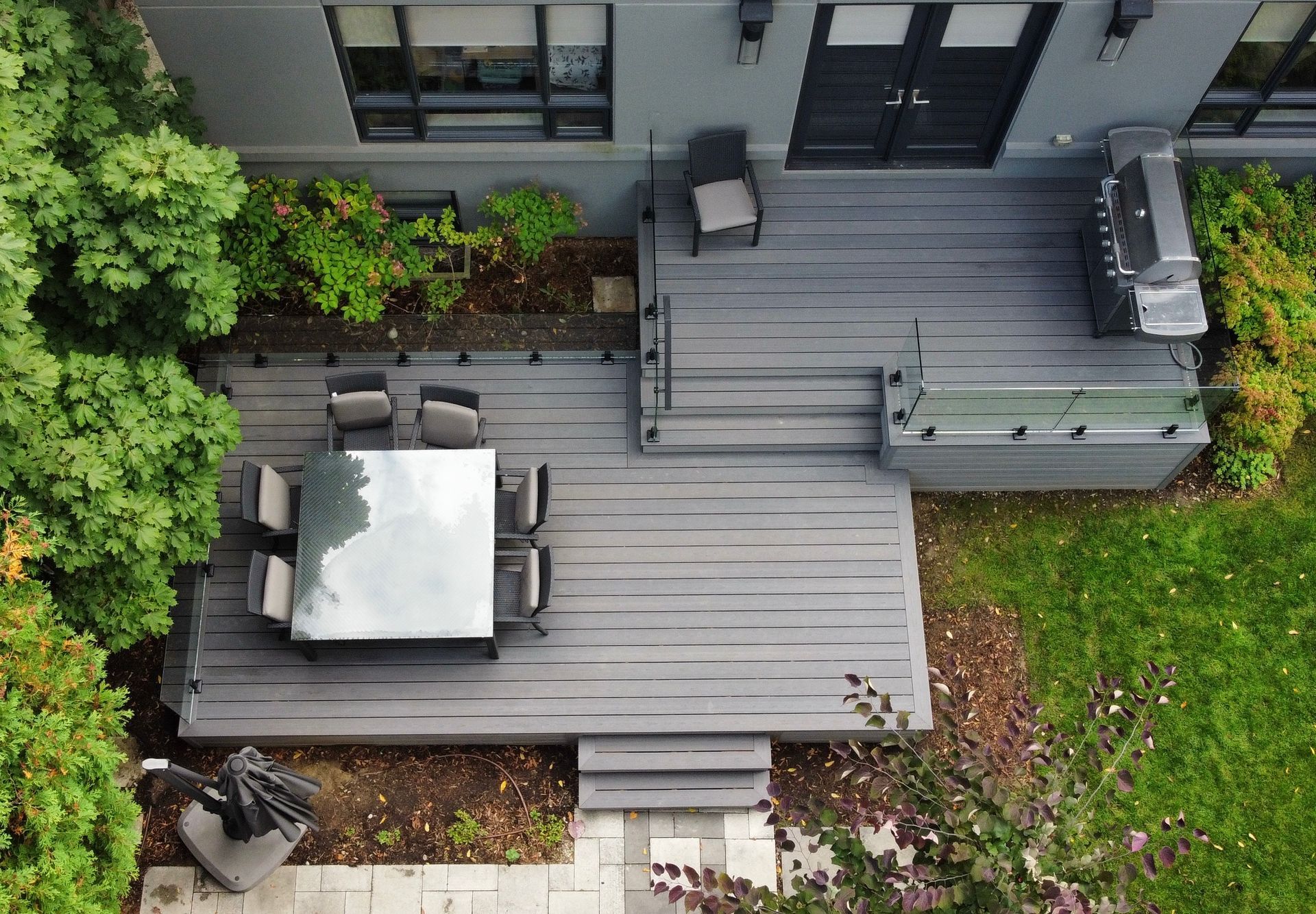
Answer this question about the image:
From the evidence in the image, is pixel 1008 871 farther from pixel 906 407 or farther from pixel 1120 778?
pixel 906 407

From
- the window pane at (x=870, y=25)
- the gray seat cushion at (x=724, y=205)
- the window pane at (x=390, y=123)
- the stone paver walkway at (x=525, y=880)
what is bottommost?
the stone paver walkway at (x=525, y=880)

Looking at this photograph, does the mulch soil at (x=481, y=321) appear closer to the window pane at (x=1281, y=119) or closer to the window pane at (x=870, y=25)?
the window pane at (x=870, y=25)

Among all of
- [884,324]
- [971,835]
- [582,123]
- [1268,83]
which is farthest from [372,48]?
[1268,83]

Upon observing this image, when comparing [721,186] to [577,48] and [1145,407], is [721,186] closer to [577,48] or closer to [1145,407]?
[577,48]

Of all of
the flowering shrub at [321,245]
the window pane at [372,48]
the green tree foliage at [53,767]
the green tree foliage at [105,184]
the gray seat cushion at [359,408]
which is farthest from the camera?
the flowering shrub at [321,245]

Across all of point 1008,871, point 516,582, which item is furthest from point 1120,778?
point 516,582

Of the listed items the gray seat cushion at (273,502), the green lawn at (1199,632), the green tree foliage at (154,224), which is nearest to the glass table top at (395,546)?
the gray seat cushion at (273,502)
